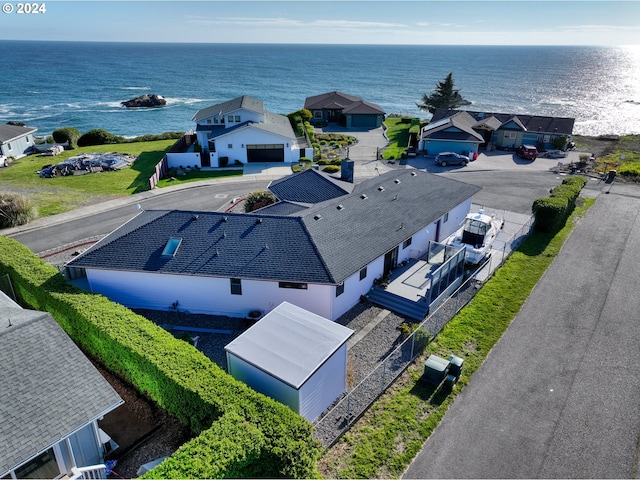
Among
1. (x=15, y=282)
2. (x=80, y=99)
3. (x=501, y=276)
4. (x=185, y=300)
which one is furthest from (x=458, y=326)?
(x=80, y=99)

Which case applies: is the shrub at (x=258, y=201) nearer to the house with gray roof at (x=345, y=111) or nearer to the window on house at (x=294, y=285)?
the window on house at (x=294, y=285)

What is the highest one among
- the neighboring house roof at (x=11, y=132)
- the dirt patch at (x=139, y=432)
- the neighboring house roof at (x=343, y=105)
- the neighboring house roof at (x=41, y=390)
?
the neighboring house roof at (x=343, y=105)

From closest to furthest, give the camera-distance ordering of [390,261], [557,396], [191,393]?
1. [191,393]
2. [557,396]
3. [390,261]

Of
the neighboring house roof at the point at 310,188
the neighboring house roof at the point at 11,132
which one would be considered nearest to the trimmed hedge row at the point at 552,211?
the neighboring house roof at the point at 310,188

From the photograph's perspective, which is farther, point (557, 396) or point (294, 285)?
point (294, 285)

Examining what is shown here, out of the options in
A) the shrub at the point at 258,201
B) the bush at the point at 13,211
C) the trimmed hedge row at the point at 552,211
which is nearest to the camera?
the trimmed hedge row at the point at 552,211

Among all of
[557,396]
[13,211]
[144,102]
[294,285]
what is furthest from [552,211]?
[144,102]

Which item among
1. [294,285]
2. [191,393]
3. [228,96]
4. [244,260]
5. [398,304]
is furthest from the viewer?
[228,96]

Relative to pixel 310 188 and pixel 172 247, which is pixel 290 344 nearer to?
pixel 172 247
